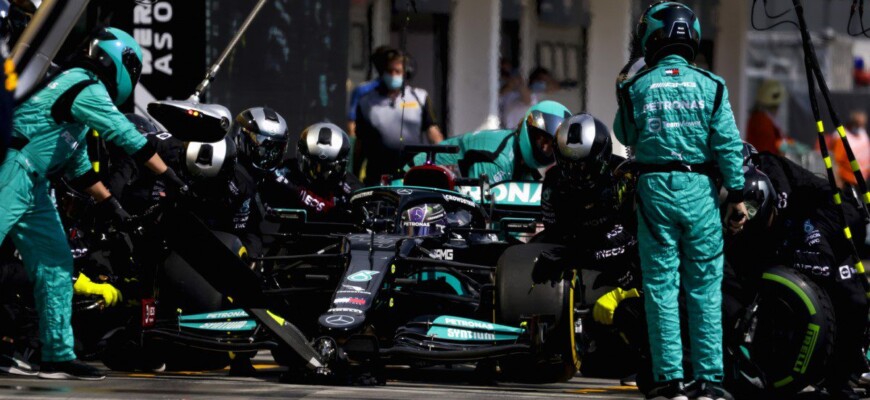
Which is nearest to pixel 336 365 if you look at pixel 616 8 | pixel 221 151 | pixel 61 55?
pixel 221 151

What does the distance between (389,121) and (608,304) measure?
16.3 feet

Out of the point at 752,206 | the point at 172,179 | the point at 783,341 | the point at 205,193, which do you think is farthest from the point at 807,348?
the point at 205,193

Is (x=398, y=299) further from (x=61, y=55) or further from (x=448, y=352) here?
(x=61, y=55)

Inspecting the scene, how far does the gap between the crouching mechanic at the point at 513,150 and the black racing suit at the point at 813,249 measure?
2597 millimetres

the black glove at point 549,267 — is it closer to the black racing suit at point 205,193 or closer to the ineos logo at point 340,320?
the ineos logo at point 340,320

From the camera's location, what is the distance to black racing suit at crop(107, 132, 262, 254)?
10.6 m

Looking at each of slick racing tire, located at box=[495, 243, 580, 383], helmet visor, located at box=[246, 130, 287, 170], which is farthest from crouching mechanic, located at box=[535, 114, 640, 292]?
helmet visor, located at box=[246, 130, 287, 170]

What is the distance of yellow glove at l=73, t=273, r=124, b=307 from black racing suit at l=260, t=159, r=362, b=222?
4.60 feet

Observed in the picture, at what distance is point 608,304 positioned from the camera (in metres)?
9.64

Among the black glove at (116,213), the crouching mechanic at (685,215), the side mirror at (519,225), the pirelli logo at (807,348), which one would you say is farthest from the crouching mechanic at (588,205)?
the black glove at (116,213)

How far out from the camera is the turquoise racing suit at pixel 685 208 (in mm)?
8430

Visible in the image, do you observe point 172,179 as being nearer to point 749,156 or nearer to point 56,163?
point 56,163

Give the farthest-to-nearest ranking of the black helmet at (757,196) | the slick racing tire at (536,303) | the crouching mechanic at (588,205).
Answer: the crouching mechanic at (588,205) → the slick racing tire at (536,303) → the black helmet at (757,196)

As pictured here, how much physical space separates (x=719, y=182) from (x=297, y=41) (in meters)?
7.34
